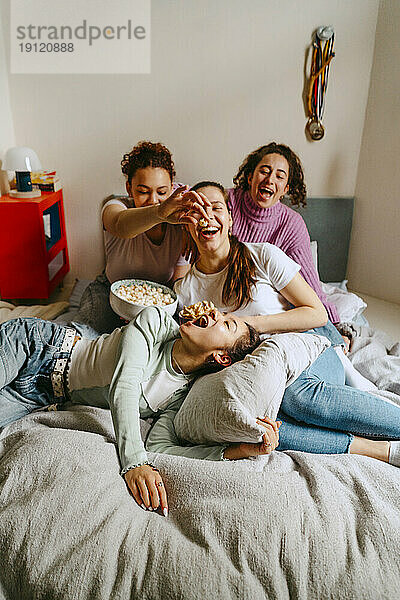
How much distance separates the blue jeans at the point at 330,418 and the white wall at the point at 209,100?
2.07 meters

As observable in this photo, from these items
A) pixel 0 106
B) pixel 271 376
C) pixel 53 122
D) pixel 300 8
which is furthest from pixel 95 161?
pixel 271 376

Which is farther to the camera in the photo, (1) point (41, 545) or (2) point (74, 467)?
(2) point (74, 467)

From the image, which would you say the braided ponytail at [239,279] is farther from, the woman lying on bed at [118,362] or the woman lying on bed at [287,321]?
the woman lying on bed at [118,362]

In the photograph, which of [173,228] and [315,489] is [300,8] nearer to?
[173,228]

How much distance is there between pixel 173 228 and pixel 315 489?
4.63 ft

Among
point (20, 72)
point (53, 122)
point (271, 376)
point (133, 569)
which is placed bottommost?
point (133, 569)

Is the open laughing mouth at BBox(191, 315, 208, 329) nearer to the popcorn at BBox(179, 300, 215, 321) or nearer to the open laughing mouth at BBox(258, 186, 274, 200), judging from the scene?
the popcorn at BBox(179, 300, 215, 321)

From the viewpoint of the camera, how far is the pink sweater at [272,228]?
2.41 meters

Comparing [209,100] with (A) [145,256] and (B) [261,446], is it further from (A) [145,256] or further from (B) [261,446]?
(B) [261,446]

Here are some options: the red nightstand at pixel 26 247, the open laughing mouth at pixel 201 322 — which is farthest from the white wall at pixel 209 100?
the open laughing mouth at pixel 201 322

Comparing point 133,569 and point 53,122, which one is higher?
point 53,122

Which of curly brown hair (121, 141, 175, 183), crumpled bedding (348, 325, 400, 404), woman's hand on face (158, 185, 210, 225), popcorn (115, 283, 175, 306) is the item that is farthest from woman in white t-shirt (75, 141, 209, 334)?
crumpled bedding (348, 325, 400, 404)

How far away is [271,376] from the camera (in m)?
1.47

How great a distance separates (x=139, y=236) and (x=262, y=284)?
716mm
